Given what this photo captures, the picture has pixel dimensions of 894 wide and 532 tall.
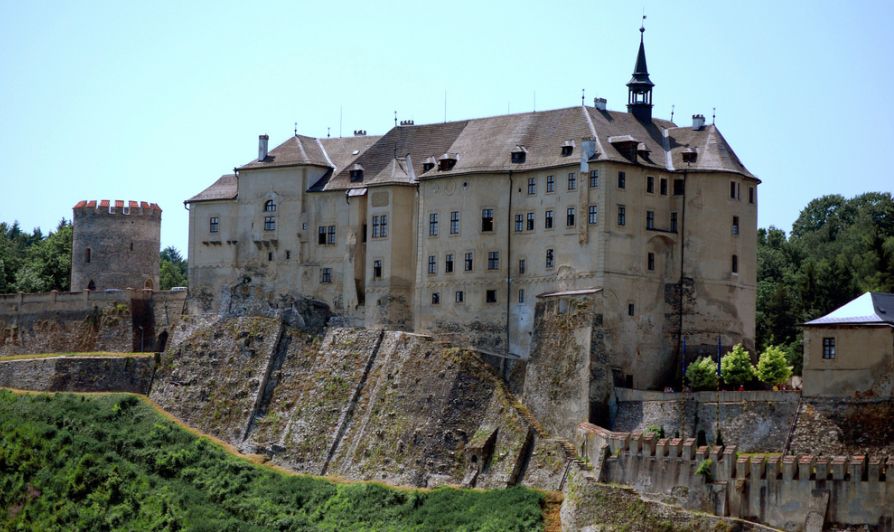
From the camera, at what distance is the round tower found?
124625 millimetres

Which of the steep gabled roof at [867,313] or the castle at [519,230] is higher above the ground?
the castle at [519,230]

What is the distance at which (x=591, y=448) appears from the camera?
90562 millimetres

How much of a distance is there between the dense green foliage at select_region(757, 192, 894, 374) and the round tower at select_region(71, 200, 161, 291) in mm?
37988

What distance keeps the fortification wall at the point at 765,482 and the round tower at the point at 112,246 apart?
47.0 m

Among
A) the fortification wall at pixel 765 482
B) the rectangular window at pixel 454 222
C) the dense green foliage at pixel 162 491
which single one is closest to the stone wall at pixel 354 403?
the dense green foliage at pixel 162 491

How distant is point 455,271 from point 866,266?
25.8 m

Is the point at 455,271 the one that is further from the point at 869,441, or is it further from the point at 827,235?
the point at 827,235

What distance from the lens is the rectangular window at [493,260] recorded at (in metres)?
102

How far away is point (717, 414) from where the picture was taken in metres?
89.2

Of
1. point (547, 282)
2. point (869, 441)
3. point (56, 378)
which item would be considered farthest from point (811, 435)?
point (56, 378)

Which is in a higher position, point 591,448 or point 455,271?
point 455,271

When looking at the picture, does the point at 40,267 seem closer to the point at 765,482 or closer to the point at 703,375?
the point at 703,375

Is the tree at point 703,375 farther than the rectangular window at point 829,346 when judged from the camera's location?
Yes

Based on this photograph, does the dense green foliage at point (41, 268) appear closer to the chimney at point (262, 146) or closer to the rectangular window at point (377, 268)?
the chimney at point (262, 146)
